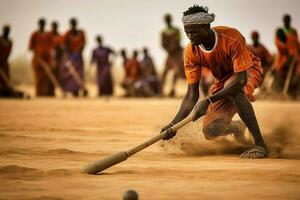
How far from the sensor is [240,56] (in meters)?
7.06

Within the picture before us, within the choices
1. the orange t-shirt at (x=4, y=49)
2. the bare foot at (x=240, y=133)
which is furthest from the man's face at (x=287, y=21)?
the bare foot at (x=240, y=133)

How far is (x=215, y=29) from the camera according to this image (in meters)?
7.22

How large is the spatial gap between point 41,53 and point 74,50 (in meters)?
1.00

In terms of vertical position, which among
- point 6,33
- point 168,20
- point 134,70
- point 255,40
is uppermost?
point 168,20

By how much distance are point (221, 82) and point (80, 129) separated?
12.6 feet

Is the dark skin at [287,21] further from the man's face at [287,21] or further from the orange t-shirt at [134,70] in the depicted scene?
the orange t-shirt at [134,70]

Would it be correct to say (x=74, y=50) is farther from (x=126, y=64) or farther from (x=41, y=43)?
(x=126, y=64)


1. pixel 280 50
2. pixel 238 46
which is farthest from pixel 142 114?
pixel 238 46

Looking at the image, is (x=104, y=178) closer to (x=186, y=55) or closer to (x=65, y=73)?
(x=186, y=55)

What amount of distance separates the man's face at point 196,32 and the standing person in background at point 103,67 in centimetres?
1661

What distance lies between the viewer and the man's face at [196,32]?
698 centimetres

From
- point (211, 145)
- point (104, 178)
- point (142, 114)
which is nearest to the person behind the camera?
point (104, 178)

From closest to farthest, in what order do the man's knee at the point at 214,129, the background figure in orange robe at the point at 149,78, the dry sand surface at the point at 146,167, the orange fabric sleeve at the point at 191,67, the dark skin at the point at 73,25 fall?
1. the dry sand surface at the point at 146,167
2. the orange fabric sleeve at the point at 191,67
3. the man's knee at the point at 214,129
4. the dark skin at the point at 73,25
5. the background figure in orange robe at the point at 149,78

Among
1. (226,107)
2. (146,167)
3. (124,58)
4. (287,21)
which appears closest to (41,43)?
(124,58)
